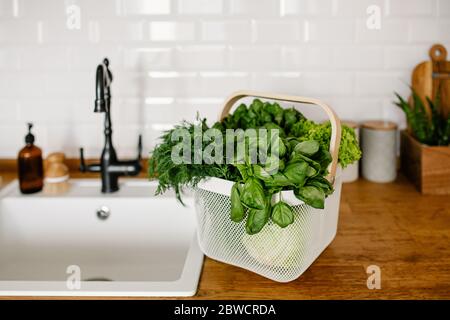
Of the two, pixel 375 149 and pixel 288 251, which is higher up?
pixel 375 149

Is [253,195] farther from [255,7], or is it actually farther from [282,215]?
[255,7]

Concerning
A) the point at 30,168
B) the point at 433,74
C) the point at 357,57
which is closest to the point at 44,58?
the point at 30,168

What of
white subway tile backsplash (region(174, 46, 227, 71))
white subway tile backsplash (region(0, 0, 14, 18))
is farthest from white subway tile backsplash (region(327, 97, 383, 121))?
white subway tile backsplash (region(0, 0, 14, 18))

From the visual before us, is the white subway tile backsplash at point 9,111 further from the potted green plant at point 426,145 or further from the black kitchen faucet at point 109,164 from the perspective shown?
the potted green plant at point 426,145

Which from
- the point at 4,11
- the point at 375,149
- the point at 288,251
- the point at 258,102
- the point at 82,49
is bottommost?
the point at 288,251

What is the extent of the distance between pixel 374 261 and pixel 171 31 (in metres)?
0.87

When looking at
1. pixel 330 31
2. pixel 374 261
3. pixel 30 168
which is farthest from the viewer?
pixel 330 31

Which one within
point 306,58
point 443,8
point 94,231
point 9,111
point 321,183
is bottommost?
point 94,231

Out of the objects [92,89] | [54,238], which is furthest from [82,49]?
[54,238]

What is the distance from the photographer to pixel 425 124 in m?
1.55

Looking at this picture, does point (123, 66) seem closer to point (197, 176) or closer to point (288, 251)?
point (197, 176)

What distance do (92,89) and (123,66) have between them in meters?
0.11

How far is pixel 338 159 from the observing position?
1.15 m

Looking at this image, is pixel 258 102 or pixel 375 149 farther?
pixel 375 149
